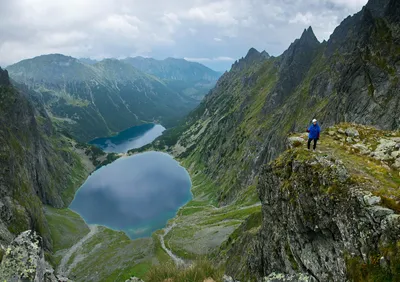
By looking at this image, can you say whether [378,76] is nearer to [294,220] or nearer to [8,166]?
[294,220]

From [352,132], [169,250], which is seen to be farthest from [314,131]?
[169,250]

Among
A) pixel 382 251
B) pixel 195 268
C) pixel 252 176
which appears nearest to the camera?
pixel 382 251

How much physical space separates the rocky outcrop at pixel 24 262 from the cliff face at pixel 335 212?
20656 millimetres

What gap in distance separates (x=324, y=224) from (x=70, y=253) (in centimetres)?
13142

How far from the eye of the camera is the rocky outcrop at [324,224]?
19.9 metres

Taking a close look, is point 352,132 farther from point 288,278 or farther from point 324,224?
point 288,278

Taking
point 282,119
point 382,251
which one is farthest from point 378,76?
point 382,251

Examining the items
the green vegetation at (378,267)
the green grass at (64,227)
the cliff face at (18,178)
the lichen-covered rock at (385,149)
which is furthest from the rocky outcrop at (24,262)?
the green grass at (64,227)

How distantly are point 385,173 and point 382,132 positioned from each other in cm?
1112

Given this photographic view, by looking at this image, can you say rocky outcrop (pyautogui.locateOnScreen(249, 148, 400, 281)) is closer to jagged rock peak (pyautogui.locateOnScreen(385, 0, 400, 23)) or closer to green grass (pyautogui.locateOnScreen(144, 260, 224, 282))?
green grass (pyautogui.locateOnScreen(144, 260, 224, 282))

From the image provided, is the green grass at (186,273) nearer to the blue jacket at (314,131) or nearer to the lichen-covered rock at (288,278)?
the lichen-covered rock at (288,278)

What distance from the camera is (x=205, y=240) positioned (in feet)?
383

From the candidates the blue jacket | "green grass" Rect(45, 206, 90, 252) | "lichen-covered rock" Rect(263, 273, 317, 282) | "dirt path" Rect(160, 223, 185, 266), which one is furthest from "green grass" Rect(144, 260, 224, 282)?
"green grass" Rect(45, 206, 90, 252)

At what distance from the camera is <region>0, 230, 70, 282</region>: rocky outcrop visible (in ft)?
58.7
